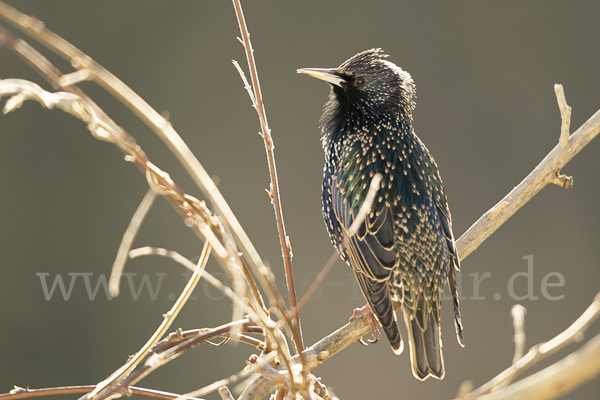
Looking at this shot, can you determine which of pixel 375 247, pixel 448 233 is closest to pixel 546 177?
pixel 448 233

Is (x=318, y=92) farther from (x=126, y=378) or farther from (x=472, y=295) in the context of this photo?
(x=126, y=378)

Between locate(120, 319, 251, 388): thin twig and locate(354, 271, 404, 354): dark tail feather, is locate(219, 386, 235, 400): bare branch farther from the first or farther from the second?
locate(354, 271, 404, 354): dark tail feather

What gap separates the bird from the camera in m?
1.59

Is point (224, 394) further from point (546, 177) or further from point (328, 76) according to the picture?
point (328, 76)

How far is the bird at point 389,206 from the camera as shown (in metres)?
1.59

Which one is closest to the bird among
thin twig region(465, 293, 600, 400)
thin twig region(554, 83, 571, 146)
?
thin twig region(554, 83, 571, 146)

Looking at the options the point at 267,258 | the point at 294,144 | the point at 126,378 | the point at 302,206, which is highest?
the point at 294,144

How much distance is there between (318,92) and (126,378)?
299 centimetres

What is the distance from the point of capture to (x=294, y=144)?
353 centimetres

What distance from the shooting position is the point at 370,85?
71.7 inches

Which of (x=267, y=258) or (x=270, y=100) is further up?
(x=270, y=100)

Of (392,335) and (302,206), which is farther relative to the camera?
(302,206)

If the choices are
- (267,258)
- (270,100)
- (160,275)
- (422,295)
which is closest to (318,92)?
(270,100)

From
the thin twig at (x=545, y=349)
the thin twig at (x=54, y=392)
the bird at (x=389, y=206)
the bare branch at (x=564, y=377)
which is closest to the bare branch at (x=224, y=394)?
the thin twig at (x=54, y=392)
